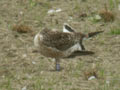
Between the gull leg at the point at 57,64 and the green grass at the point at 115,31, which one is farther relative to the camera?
A: the green grass at the point at 115,31

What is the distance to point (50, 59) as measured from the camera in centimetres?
790

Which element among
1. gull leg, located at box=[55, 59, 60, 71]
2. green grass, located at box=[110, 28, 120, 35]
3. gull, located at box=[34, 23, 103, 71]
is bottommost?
green grass, located at box=[110, 28, 120, 35]

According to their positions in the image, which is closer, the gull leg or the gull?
the gull

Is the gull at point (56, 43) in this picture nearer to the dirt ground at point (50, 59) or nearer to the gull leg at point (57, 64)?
the gull leg at point (57, 64)

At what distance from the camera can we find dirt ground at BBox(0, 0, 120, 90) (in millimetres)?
6691

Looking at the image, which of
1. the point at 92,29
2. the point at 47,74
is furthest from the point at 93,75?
the point at 92,29

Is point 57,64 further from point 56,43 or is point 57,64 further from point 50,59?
point 50,59

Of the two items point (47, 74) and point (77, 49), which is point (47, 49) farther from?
point (77, 49)

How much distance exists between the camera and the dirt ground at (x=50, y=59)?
6691 mm

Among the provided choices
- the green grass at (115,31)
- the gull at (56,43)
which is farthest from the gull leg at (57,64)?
the green grass at (115,31)

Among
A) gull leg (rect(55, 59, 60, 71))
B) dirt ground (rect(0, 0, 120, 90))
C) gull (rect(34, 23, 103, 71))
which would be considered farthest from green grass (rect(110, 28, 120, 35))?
gull leg (rect(55, 59, 60, 71))

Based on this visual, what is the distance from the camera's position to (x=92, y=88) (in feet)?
21.3

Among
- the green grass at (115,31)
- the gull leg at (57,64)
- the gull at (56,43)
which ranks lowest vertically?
the green grass at (115,31)

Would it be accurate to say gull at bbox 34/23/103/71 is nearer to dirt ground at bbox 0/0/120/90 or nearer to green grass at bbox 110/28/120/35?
dirt ground at bbox 0/0/120/90
